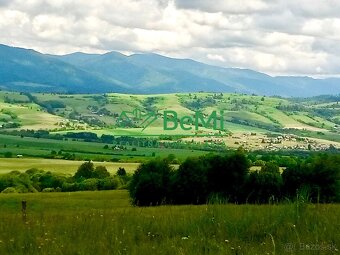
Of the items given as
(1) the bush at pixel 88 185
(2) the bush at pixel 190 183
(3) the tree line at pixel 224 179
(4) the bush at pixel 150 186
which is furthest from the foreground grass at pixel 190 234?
(1) the bush at pixel 88 185

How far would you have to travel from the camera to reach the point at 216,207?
11.4 m

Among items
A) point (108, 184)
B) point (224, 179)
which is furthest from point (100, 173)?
point (224, 179)

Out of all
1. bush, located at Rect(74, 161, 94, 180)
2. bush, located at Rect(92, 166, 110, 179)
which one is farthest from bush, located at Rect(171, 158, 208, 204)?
bush, located at Rect(74, 161, 94, 180)

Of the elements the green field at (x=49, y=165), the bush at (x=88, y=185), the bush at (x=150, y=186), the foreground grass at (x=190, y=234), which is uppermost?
the foreground grass at (x=190, y=234)

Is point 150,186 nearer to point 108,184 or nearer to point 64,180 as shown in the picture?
point 108,184

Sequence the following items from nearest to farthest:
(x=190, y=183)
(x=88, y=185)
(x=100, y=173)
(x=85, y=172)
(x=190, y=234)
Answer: (x=190, y=234)
(x=190, y=183)
(x=88, y=185)
(x=100, y=173)
(x=85, y=172)

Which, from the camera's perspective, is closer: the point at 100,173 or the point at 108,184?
the point at 108,184

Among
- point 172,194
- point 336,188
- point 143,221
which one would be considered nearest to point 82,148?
point 172,194

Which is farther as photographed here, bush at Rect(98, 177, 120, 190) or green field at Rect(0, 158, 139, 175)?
green field at Rect(0, 158, 139, 175)

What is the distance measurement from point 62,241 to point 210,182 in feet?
206

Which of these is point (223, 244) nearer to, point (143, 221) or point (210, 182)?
point (143, 221)

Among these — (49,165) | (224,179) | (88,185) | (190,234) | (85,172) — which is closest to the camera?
(190,234)

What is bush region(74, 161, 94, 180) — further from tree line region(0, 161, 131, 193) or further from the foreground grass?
the foreground grass

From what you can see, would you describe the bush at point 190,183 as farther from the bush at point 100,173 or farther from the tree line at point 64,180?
the bush at point 100,173
